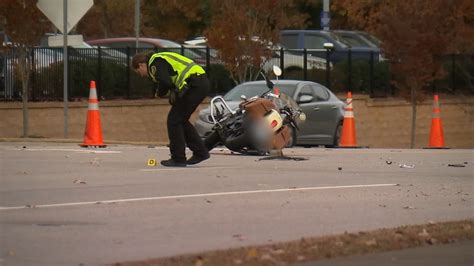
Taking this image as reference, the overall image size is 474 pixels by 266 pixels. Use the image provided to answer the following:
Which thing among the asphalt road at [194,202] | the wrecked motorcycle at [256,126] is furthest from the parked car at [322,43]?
the asphalt road at [194,202]

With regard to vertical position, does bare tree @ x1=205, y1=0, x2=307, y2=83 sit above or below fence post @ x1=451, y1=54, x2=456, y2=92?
above

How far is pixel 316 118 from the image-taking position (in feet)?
83.3

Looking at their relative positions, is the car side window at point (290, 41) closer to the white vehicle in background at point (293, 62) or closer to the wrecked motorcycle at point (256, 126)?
the white vehicle in background at point (293, 62)

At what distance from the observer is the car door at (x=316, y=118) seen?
2517cm

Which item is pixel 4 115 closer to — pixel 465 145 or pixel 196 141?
pixel 196 141

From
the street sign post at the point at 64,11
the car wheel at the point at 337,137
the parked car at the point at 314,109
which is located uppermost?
the street sign post at the point at 64,11

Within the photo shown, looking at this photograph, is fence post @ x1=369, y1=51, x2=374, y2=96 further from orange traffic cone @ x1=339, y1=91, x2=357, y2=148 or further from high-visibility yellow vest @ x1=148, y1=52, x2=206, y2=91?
high-visibility yellow vest @ x1=148, y1=52, x2=206, y2=91

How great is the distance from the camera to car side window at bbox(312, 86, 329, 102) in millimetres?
25714

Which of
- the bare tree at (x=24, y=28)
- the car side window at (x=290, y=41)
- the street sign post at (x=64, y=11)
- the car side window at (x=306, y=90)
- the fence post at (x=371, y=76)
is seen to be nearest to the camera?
the street sign post at (x=64, y=11)

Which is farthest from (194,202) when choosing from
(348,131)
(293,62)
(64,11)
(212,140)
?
(293,62)

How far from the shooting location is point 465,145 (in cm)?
3428

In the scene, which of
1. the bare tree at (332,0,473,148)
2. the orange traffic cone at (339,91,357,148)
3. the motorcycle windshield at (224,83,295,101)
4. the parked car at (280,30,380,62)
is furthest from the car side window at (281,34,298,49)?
the motorcycle windshield at (224,83,295,101)

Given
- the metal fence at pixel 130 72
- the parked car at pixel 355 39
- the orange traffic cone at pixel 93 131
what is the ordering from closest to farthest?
the orange traffic cone at pixel 93 131, the metal fence at pixel 130 72, the parked car at pixel 355 39

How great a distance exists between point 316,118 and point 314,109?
193mm
